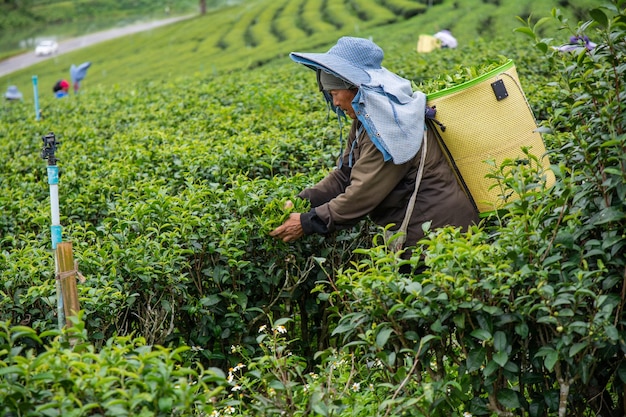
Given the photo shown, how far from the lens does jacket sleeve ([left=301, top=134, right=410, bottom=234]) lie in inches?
125

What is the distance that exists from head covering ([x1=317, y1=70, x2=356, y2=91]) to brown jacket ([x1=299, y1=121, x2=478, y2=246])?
0.20 metres

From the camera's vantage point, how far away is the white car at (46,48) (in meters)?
33.6

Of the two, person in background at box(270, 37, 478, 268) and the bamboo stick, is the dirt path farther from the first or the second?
the bamboo stick

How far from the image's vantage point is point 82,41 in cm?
3544

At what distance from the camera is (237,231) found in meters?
3.42

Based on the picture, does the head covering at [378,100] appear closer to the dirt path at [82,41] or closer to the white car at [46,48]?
the dirt path at [82,41]

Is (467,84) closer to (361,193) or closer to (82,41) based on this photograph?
(361,193)

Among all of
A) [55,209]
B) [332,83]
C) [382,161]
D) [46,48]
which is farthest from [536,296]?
[46,48]

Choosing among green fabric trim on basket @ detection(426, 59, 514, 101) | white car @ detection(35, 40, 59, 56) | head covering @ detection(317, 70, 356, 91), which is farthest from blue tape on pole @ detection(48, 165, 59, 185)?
white car @ detection(35, 40, 59, 56)

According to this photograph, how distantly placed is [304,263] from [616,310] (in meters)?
1.55

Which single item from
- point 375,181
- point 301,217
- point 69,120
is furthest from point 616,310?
point 69,120

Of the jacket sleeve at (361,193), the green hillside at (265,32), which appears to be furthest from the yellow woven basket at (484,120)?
the green hillside at (265,32)

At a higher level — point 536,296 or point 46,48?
point 536,296

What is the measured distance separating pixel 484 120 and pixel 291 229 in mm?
917
